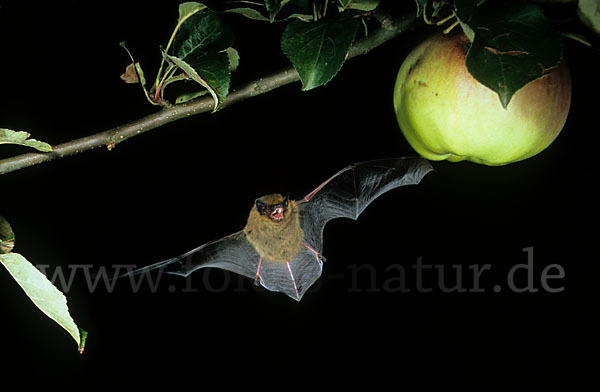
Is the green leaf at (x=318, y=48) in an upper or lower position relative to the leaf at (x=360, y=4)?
lower

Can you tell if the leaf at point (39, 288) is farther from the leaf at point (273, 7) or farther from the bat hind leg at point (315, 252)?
the bat hind leg at point (315, 252)

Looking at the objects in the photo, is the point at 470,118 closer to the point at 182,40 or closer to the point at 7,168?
the point at 182,40

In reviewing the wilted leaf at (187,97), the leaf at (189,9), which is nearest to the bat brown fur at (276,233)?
the wilted leaf at (187,97)

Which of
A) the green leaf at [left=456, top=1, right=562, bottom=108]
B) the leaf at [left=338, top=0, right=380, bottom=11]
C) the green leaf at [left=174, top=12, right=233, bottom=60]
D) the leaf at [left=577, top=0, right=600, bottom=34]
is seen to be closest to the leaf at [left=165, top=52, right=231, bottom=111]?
the green leaf at [left=174, top=12, right=233, bottom=60]

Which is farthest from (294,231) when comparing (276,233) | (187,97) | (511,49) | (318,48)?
(511,49)

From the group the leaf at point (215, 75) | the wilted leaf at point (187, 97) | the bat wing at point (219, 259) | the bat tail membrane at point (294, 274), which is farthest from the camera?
the bat tail membrane at point (294, 274)

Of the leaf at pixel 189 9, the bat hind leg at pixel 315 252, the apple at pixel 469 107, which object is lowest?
the bat hind leg at pixel 315 252
